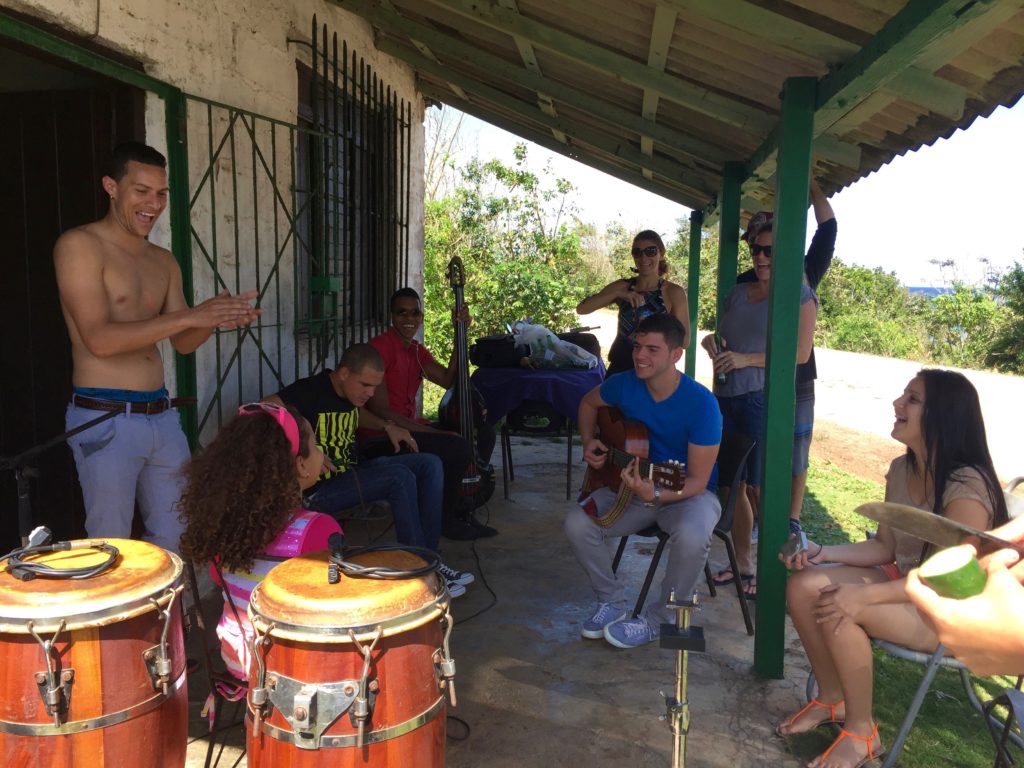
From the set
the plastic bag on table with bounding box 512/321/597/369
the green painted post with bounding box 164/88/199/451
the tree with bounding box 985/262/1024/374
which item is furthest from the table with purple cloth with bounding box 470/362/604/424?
the tree with bounding box 985/262/1024/374

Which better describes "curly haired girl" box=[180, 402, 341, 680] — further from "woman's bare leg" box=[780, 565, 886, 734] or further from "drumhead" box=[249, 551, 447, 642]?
"woman's bare leg" box=[780, 565, 886, 734]

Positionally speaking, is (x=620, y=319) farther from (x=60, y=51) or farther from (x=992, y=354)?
(x=992, y=354)

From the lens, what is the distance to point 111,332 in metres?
2.57

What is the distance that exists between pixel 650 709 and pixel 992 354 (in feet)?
57.3

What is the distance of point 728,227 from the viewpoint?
4922mm

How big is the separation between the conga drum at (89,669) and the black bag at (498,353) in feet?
12.6

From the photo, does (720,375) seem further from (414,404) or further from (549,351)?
(414,404)

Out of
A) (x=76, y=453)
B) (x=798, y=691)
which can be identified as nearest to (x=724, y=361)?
(x=798, y=691)

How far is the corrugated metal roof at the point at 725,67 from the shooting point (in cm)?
Answer: 232

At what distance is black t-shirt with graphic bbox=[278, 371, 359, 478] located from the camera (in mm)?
3602

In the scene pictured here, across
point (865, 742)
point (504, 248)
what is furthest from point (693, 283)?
point (504, 248)

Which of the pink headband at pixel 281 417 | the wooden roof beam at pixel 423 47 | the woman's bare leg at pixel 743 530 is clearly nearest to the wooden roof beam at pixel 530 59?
the wooden roof beam at pixel 423 47

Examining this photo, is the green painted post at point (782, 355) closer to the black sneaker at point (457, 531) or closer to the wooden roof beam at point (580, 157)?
the black sneaker at point (457, 531)

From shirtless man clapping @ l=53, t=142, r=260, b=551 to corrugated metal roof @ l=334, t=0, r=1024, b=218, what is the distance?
5.91ft
